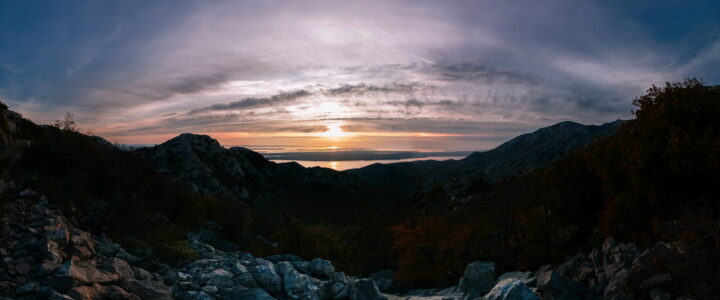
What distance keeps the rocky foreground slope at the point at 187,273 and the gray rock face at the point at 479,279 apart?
3375mm

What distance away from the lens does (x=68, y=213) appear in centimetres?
1456

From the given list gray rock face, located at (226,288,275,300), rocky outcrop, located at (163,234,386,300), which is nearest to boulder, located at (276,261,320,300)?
rocky outcrop, located at (163,234,386,300)

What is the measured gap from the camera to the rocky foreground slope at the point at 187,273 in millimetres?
9852

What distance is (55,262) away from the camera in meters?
10.3

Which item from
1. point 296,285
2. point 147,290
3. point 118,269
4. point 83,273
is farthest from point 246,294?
point 83,273

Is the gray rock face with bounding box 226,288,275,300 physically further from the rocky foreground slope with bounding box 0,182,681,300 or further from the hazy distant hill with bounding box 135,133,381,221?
the hazy distant hill with bounding box 135,133,381,221

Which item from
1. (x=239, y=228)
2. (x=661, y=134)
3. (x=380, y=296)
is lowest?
(x=380, y=296)

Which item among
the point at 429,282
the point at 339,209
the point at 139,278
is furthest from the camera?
the point at 339,209

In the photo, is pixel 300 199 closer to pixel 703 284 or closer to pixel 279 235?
pixel 279 235

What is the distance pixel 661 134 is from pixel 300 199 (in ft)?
363

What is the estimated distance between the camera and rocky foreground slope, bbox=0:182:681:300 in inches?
388

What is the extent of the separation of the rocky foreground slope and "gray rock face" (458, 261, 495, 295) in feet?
11.1

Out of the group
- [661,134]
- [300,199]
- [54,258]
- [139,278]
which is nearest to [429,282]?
[661,134]

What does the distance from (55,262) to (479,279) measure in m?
23.7
